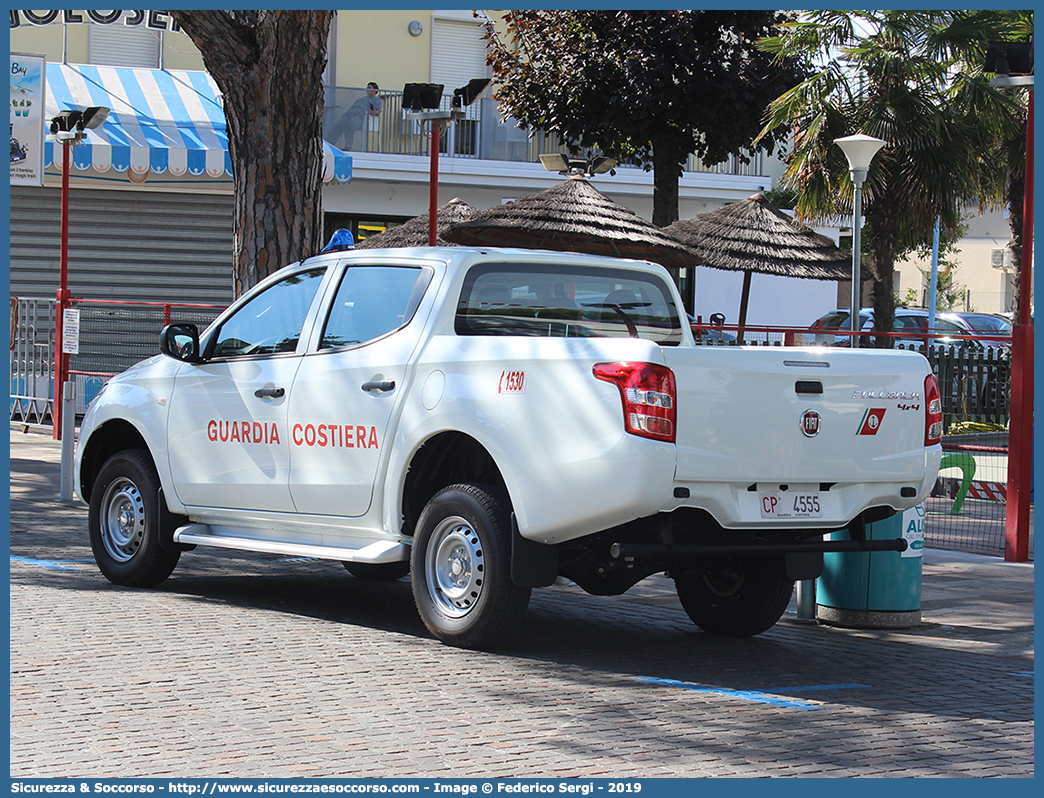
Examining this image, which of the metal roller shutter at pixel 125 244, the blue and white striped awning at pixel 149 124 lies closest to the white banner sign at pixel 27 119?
the blue and white striped awning at pixel 149 124

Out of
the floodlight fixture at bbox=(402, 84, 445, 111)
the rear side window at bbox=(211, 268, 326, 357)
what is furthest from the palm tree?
the rear side window at bbox=(211, 268, 326, 357)

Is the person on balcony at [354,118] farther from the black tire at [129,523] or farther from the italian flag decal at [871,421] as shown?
the italian flag decal at [871,421]

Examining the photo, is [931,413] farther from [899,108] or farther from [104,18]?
[104,18]

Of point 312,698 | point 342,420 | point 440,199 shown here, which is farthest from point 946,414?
point 440,199

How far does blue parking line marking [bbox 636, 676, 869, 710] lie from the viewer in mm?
6133

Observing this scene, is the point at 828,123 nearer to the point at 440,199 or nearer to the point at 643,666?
the point at 440,199

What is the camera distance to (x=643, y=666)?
22.6 feet

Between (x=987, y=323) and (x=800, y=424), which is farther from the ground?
(x=987, y=323)

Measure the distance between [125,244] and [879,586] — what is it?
19.6m

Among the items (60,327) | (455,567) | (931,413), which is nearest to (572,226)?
(60,327)

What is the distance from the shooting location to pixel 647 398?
6.23 m

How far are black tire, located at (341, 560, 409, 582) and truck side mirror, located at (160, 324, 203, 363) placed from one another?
1.78 meters

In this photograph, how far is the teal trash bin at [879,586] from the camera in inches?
325

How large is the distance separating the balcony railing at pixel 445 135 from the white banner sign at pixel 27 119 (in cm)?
790
